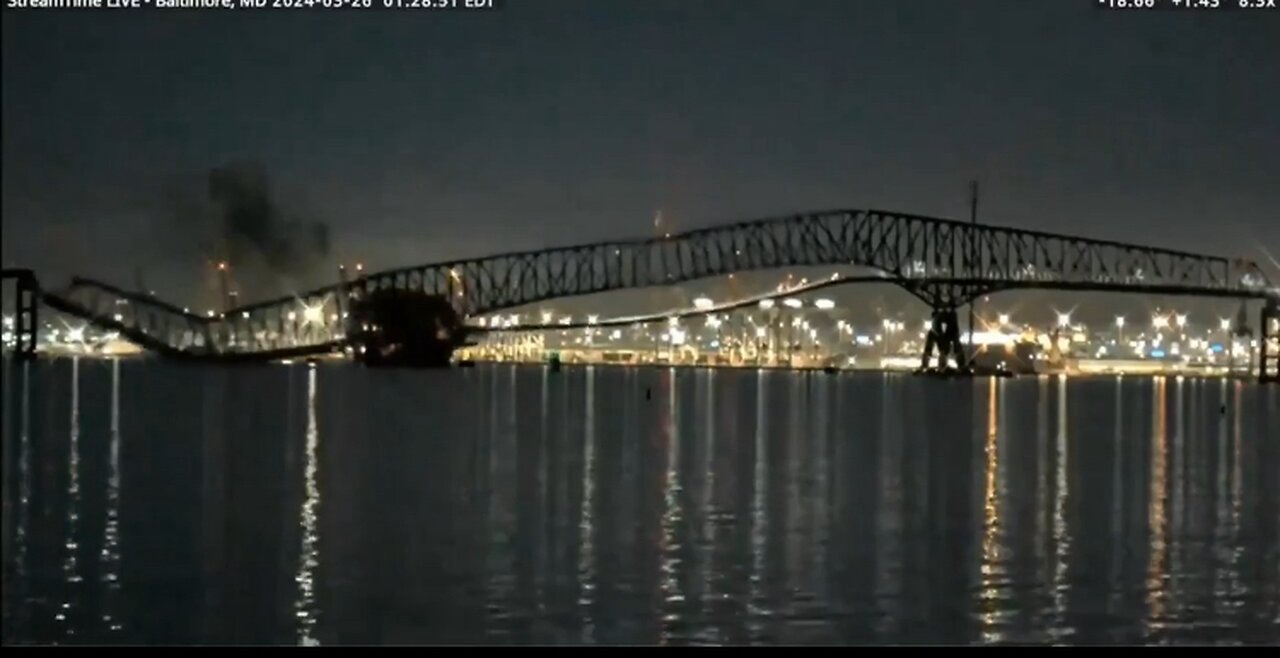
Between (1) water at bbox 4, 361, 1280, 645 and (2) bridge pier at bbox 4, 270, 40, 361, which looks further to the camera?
(2) bridge pier at bbox 4, 270, 40, 361

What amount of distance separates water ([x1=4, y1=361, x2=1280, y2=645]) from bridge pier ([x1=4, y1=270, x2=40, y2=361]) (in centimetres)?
6967

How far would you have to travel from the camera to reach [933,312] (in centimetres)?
13262

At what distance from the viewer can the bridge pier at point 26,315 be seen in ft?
380

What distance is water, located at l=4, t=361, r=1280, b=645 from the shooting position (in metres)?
16.9

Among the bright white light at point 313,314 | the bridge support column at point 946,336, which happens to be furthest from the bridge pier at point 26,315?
the bridge support column at point 946,336

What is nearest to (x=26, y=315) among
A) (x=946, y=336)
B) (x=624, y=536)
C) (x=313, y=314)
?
(x=313, y=314)

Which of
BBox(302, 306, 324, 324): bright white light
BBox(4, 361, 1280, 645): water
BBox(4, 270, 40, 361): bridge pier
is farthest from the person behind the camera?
BBox(302, 306, 324, 324): bright white light

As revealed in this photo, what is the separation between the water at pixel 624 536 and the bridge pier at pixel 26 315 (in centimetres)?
6967

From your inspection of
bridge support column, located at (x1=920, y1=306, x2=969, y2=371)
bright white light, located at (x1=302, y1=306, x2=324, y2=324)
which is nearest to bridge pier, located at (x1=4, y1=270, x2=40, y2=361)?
bright white light, located at (x1=302, y1=306, x2=324, y2=324)

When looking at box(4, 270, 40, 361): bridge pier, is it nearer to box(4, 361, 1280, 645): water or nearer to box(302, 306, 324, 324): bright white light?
box(302, 306, 324, 324): bright white light

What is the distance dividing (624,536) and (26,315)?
4276 inches

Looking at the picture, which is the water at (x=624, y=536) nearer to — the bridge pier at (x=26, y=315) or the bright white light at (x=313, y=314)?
the bridge pier at (x=26, y=315)

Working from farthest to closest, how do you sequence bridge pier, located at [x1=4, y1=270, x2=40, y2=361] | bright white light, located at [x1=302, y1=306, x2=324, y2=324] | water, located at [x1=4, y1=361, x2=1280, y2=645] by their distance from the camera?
bright white light, located at [x1=302, y1=306, x2=324, y2=324] → bridge pier, located at [x1=4, y1=270, x2=40, y2=361] → water, located at [x1=4, y1=361, x2=1280, y2=645]

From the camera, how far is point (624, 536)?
76.8 ft
